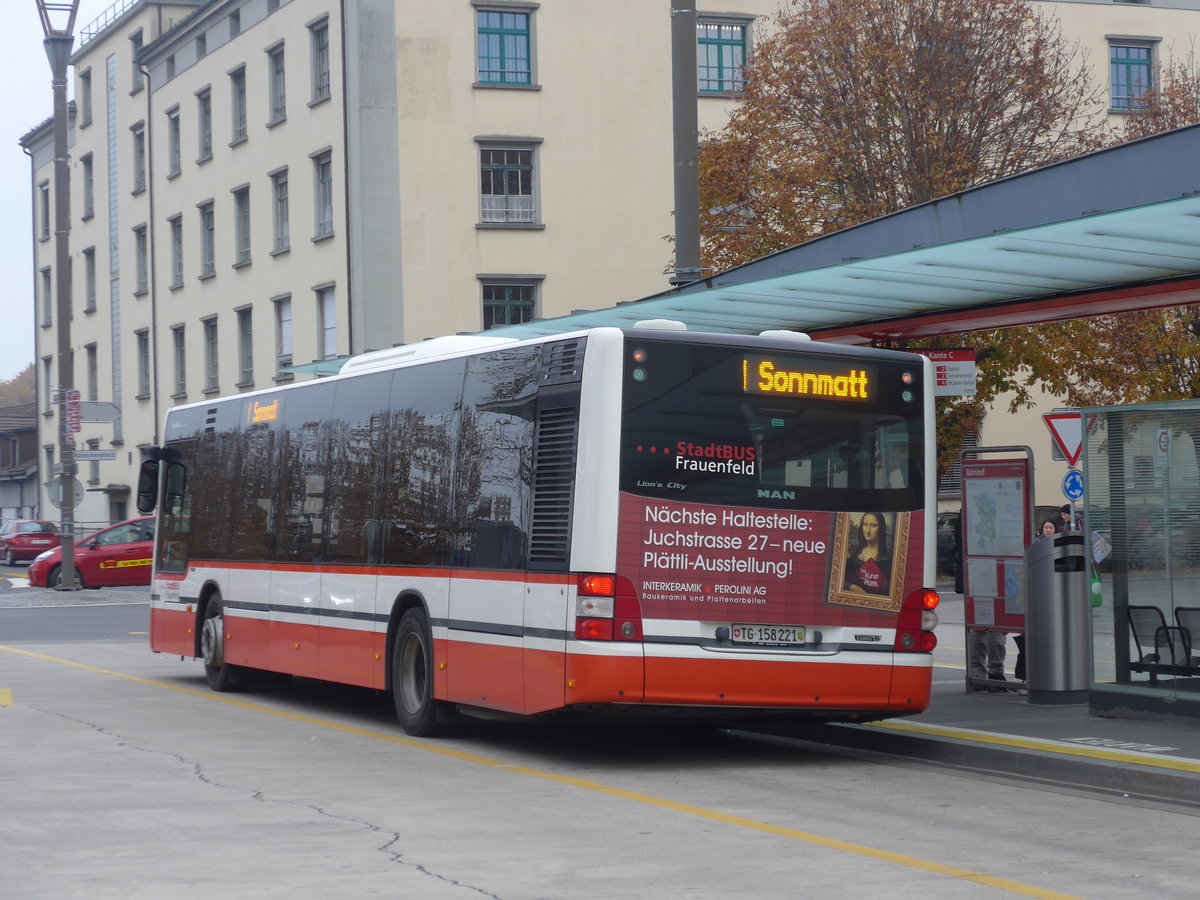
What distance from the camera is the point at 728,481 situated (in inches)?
446

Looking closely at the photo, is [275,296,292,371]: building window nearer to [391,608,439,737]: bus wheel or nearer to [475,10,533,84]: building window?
[475,10,533,84]: building window

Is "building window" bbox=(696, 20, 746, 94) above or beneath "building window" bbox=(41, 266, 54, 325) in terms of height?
above

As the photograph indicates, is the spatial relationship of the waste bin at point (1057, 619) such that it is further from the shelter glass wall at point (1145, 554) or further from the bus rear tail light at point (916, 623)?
the bus rear tail light at point (916, 623)

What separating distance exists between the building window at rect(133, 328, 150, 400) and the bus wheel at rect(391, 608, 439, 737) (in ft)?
148

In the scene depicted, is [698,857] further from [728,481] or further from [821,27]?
[821,27]

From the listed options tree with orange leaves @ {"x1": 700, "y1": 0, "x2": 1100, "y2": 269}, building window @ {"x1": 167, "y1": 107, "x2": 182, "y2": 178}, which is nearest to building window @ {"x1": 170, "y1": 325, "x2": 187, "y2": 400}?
building window @ {"x1": 167, "y1": 107, "x2": 182, "y2": 178}

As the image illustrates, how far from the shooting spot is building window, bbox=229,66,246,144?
160ft

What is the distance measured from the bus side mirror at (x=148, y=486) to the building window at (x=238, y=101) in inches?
1241

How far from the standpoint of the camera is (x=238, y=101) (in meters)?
49.2

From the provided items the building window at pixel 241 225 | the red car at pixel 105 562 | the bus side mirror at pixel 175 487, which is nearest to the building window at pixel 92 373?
the building window at pixel 241 225

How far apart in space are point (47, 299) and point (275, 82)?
23831 millimetres

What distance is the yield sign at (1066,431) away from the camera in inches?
776

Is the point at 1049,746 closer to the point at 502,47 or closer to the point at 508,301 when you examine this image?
the point at 508,301

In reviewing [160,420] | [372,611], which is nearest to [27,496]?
[160,420]
